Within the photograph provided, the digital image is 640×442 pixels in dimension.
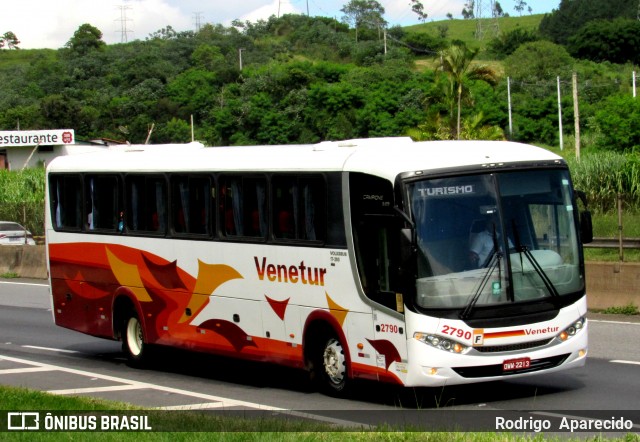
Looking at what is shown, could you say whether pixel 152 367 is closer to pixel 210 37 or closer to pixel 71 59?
pixel 71 59

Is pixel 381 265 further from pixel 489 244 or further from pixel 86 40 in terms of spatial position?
pixel 86 40

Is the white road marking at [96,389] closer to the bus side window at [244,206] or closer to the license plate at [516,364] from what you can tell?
the bus side window at [244,206]

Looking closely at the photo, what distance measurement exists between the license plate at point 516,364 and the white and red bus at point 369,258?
0.01m

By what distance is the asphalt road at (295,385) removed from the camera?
11.7 meters

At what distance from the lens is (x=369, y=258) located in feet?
39.5

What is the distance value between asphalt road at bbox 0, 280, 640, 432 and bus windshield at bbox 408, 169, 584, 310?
1.21 metres

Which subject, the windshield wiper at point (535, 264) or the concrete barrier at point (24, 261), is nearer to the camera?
the windshield wiper at point (535, 264)

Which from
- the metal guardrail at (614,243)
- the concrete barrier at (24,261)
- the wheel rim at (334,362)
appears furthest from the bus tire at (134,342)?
the concrete barrier at (24,261)

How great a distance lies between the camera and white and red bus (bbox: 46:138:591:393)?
11.3 metres

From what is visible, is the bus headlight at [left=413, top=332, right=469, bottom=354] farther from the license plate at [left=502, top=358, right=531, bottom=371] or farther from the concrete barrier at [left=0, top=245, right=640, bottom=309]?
the concrete barrier at [left=0, top=245, right=640, bottom=309]

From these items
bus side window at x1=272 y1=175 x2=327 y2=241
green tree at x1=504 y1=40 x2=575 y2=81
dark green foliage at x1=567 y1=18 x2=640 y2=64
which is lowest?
bus side window at x1=272 y1=175 x2=327 y2=241

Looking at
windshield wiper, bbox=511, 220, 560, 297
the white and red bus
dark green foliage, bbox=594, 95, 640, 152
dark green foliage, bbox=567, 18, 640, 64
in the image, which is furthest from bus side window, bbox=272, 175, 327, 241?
dark green foliage, bbox=567, 18, 640, 64

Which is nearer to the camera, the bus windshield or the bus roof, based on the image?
the bus windshield

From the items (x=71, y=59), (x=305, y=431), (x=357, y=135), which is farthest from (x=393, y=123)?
(x=305, y=431)
